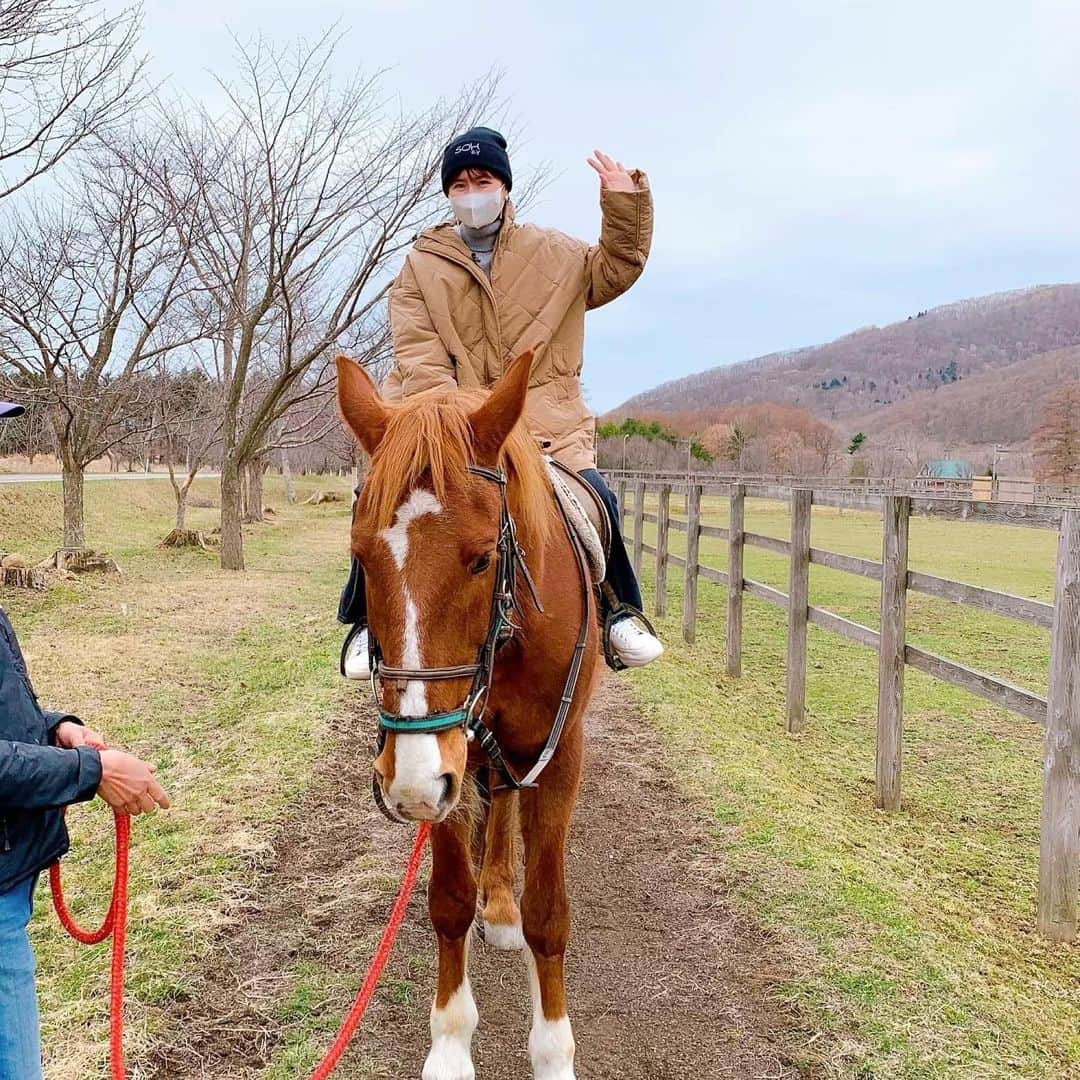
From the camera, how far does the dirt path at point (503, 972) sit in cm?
302

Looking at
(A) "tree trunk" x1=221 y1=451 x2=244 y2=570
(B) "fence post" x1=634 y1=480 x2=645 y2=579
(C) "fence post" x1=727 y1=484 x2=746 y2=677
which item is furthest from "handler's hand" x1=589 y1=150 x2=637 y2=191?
(A) "tree trunk" x1=221 y1=451 x2=244 y2=570

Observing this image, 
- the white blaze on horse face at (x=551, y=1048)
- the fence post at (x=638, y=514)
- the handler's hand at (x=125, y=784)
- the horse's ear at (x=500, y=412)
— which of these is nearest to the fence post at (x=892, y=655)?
the white blaze on horse face at (x=551, y=1048)

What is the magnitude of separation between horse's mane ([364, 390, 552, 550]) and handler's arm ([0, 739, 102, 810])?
0.88m

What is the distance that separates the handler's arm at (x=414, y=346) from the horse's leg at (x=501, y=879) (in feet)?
6.05

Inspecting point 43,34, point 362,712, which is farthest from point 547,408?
point 43,34

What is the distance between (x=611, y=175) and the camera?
335 cm

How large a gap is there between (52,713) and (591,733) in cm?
523

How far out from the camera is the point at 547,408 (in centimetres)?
343

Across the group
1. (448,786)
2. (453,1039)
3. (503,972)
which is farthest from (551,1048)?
(448,786)

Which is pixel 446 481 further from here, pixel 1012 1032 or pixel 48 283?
pixel 48 283

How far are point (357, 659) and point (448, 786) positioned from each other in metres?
1.01

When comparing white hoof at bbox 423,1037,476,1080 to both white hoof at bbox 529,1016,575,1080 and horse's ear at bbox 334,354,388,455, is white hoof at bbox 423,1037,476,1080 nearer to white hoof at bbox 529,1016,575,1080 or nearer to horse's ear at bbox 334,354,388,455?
white hoof at bbox 529,1016,575,1080

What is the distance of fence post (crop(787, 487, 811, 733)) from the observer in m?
7.58

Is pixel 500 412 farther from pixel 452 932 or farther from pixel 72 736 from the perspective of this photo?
pixel 452 932
